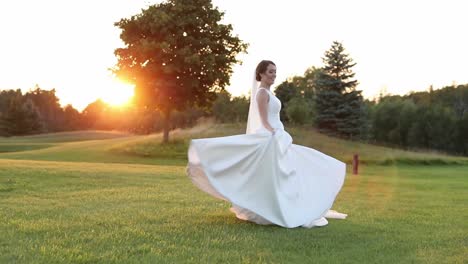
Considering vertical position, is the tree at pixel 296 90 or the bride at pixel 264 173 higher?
the tree at pixel 296 90

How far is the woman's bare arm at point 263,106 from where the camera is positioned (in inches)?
315

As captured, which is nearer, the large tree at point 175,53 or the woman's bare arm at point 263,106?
the woman's bare arm at point 263,106

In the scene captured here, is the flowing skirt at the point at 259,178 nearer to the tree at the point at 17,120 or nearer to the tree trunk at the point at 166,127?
the tree trunk at the point at 166,127

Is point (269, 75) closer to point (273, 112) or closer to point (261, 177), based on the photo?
point (273, 112)

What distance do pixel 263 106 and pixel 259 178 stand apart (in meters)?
1.23

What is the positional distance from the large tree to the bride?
28471mm

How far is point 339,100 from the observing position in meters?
56.0

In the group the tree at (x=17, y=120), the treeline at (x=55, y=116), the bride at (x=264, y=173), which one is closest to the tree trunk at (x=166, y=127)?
the bride at (x=264, y=173)

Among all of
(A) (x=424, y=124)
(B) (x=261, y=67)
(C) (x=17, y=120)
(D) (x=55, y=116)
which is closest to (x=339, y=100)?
(A) (x=424, y=124)

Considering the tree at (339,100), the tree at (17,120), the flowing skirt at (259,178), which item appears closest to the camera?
the flowing skirt at (259,178)

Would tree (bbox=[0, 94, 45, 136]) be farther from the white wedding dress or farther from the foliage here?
the white wedding dress

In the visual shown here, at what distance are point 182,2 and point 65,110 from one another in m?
79.5

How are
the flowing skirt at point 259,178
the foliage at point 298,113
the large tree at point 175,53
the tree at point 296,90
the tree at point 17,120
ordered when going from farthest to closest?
1. the tree at point 17,120
2. the tree at point 296,90
3. the foliage at point 298,113
4. the large tree at point 175,53
5. the flowing skirt at point 259,178

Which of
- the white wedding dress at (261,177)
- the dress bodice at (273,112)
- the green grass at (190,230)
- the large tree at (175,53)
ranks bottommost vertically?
the green grass at (190,230)
